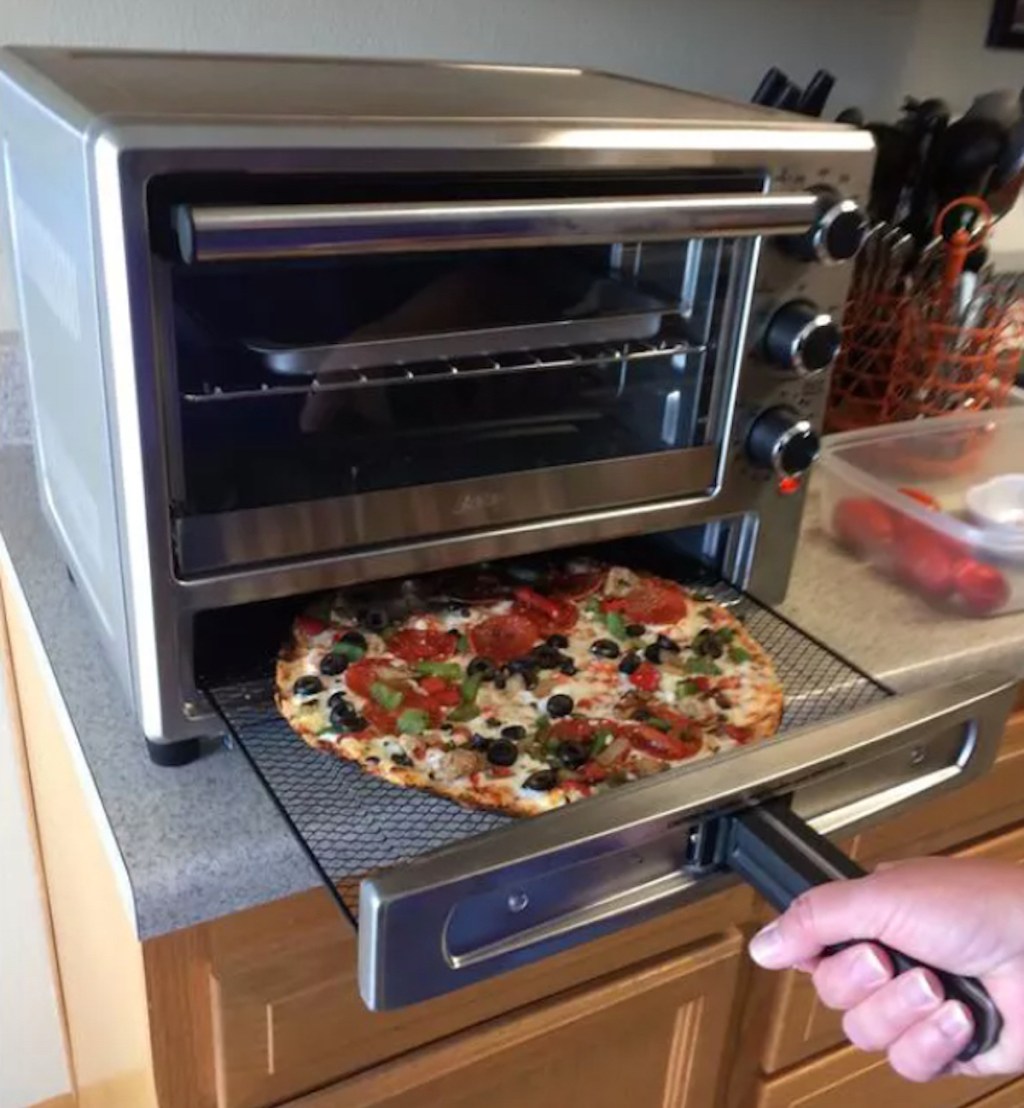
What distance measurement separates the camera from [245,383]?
2.16ft

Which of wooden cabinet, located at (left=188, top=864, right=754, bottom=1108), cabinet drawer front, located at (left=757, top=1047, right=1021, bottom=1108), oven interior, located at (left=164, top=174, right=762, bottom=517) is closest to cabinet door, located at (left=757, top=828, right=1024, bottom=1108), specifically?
cabinet drawer front, located at (left=757, top=1047, right=1021, bottom=1108)

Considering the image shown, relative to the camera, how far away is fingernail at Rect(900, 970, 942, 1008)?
0.53 m

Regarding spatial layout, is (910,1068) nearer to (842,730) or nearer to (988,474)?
(842,730)

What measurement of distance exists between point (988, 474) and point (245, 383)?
0.78 metres

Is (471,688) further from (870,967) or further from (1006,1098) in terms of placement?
(1006,1098)

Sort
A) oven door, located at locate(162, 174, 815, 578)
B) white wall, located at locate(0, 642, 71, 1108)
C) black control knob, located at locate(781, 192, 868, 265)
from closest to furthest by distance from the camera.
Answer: oven door, located at locate(162, 174, 815, 578)
black control knob, located at locate(781, 192, 868, 265)
white wall, located at locate(0, 642, 71, 1108)

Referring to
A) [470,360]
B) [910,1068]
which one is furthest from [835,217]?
[910,1068]

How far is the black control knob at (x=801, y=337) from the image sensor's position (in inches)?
30.5

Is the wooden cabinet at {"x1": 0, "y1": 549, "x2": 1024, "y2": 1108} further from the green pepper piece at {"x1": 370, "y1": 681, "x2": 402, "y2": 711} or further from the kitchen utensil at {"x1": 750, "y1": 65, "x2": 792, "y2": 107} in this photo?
the kitchen utensil at {"x1": 750, "y1": 65, "x2": 792, "y2": 107}

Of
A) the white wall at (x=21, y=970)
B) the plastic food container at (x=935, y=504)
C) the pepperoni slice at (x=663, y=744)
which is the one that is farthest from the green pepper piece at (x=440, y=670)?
the white wall at (x=21, y=970)

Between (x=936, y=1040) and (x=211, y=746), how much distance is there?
1.45 ft

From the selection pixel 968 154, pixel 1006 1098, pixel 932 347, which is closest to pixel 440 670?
pixel 932 347

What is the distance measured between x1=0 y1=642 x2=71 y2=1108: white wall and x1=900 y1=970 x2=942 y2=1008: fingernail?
0.94 m

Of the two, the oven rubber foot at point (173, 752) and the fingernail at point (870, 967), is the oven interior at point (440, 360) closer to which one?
the oven rubber foot at point (173, 752)
